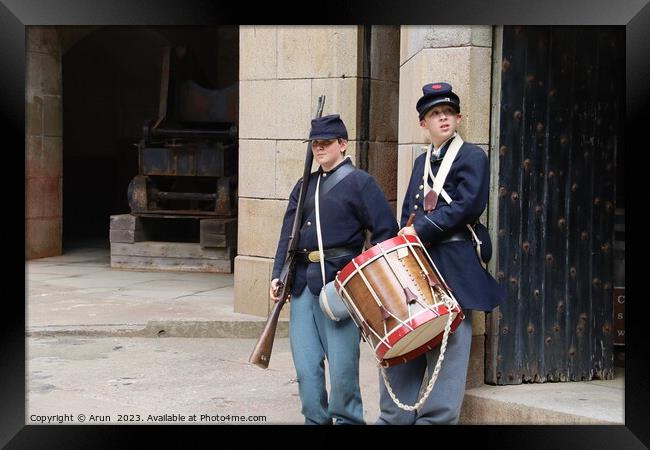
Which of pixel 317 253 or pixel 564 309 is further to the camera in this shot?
pixel 564 309

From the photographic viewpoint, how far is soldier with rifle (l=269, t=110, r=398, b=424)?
17.3 feet

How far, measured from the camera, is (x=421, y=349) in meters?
5.00

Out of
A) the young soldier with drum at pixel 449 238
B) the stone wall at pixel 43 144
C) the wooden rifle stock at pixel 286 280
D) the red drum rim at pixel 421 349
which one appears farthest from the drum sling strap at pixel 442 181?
the stone wall at pixel 43 144

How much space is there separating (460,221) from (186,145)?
755 centimetres

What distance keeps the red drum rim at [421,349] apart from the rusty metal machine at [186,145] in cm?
687

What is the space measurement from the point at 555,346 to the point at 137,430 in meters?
2.54

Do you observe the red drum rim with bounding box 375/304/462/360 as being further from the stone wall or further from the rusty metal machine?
the stone wall

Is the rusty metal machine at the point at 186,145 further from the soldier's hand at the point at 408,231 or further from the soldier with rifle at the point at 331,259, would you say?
the soldier's hand at the point at 408,231

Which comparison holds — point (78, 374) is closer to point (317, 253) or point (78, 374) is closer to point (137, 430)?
point (137, 430)

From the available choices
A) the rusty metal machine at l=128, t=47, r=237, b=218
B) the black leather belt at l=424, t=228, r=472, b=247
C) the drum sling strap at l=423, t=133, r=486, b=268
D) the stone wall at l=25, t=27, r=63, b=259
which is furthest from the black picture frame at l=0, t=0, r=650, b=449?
the stone wall at l=25, t=27, r=63, b=259

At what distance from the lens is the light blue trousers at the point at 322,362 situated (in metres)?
5.27
